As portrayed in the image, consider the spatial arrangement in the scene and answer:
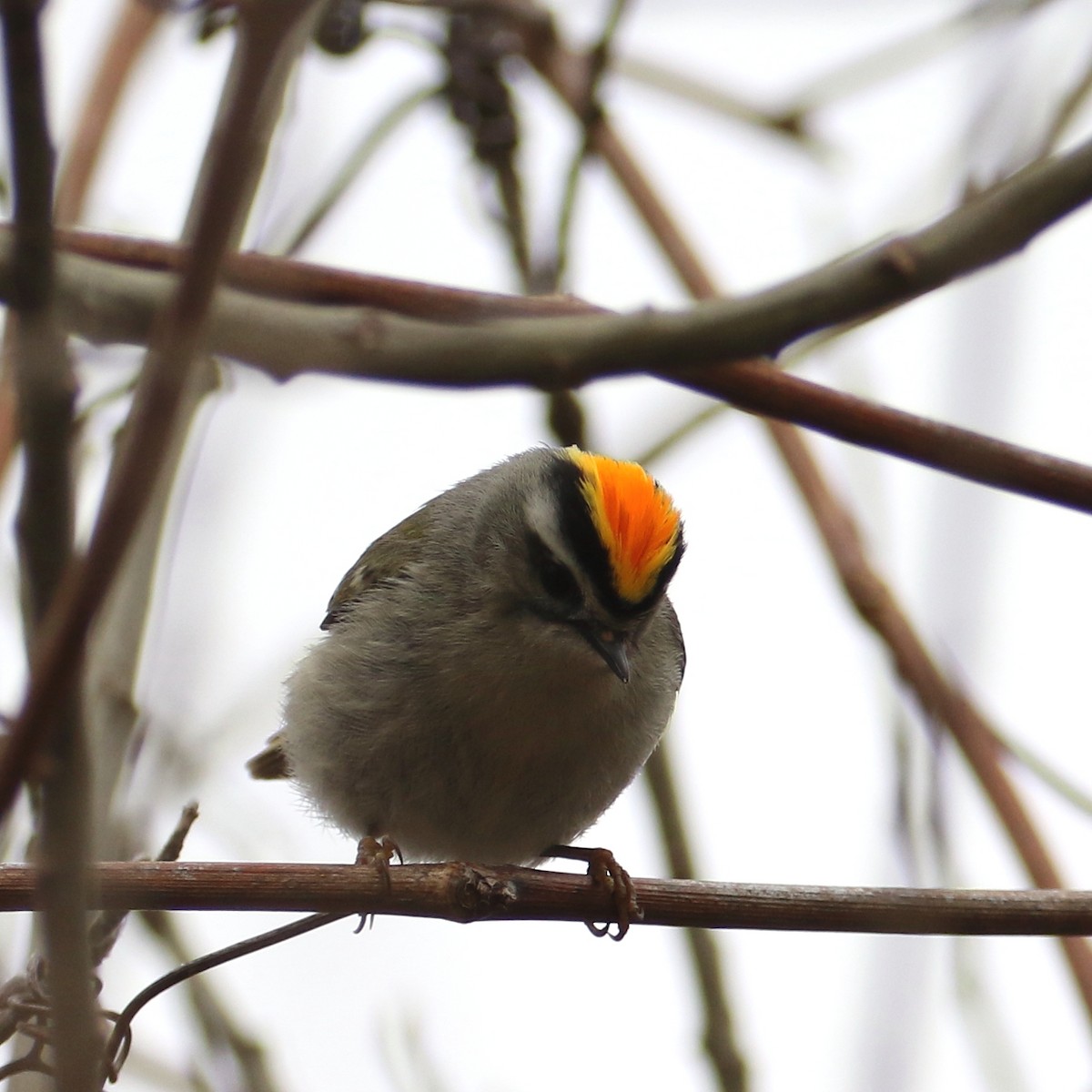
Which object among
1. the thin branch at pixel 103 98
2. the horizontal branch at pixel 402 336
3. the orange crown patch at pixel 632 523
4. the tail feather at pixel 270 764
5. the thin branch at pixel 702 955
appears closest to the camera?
the horizontal branch at pixel 402 336

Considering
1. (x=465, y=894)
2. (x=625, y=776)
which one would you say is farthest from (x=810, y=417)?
(x=625, y=776)

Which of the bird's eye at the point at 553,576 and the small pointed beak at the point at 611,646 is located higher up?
the bird's eye at the point at 553,576

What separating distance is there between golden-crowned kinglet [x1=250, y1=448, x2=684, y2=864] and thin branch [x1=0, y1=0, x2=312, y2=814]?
7.76 ft

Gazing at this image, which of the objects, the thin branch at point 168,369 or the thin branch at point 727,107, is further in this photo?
the thin branch at point 727,107

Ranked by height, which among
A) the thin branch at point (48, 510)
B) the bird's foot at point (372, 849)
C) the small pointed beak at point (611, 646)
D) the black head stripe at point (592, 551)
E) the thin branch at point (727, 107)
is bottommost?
the thin branch at point (48, 510)

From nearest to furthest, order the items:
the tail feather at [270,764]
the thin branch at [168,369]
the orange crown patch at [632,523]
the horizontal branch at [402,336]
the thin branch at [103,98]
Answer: the thin branch at [168,369] < the horizontal branch at [402,336] < the orange crown patch at [632,523] < the thin branch at [103,98] < the tail feather at [270,764]

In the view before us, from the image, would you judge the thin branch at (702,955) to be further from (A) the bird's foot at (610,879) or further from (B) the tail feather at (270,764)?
(B) the tail feather at (270,764)

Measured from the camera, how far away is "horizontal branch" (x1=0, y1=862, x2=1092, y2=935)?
2146 mm

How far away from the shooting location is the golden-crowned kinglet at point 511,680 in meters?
3.51

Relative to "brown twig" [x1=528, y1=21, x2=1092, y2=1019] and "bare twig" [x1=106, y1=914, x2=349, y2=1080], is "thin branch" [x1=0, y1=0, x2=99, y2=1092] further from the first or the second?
"brown twig" [x1=528, y1=21, x2=1092, y2=1019]

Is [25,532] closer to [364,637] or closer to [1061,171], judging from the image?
[1061,171]

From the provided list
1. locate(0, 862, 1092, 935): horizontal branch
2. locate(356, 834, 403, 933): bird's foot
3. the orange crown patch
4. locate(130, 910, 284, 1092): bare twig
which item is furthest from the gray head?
locate(130, 910, 284, 1092): bare twig

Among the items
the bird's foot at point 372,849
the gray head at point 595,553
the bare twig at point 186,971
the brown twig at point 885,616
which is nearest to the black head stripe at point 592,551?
the gray head at point 595,553

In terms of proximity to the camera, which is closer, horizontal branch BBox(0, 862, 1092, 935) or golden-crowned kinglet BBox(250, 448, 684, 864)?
horizontal branch BBox(0, 862, 1092, 935)
